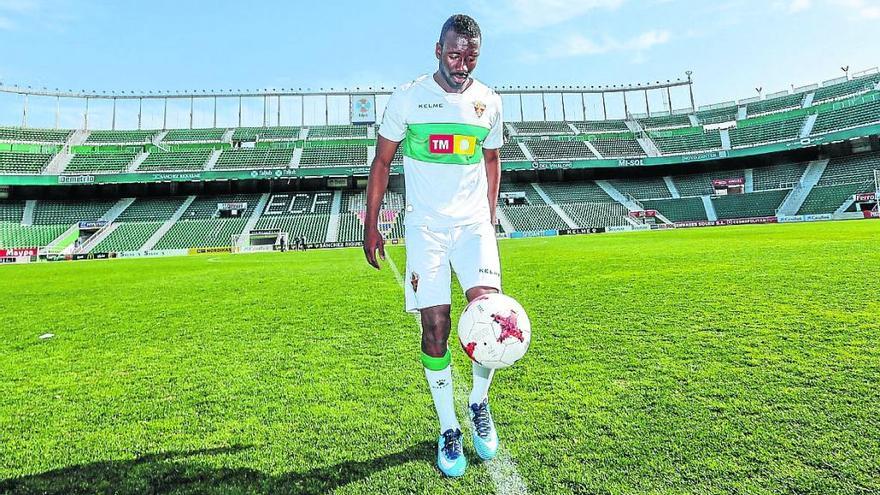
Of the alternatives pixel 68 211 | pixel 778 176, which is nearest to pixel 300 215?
pixel 68 211

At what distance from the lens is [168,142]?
1972 inches

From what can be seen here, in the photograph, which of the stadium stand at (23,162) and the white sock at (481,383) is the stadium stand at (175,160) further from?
the white sock at (481,383)

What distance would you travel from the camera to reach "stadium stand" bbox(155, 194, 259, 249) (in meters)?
Answer: 37.5

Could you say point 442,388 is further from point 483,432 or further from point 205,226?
point 205,226

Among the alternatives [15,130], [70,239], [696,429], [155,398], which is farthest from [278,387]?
[15,130]

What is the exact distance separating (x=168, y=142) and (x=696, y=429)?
58.3 meters

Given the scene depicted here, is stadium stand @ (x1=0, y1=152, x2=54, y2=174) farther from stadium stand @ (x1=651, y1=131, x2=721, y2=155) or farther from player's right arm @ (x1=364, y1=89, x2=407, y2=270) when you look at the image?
stadium stand @ (x1=651, y1=131, x2=721, y2=155)

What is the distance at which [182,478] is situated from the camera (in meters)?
2.26

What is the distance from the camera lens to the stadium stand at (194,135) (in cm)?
5166

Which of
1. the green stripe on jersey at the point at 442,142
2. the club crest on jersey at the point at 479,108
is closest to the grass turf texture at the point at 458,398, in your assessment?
the green stripe on jersey at the point at 442,142

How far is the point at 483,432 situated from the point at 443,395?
29 cm

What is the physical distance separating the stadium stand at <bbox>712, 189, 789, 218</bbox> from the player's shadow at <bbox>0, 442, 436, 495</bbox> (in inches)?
1866

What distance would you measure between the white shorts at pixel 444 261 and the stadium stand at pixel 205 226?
38897 mm

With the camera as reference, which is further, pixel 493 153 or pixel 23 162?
pixel 23 162
